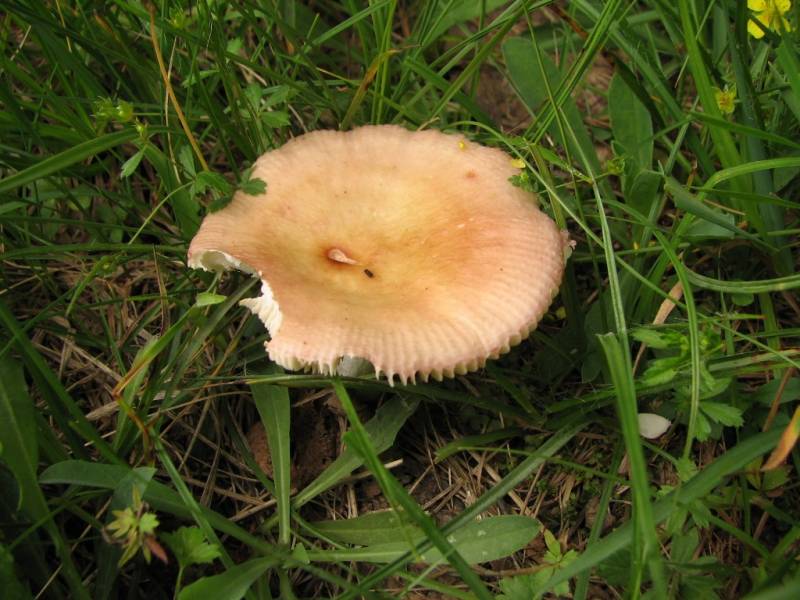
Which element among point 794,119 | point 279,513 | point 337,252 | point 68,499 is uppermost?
point 794,119

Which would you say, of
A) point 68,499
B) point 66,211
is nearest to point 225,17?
point 66,211

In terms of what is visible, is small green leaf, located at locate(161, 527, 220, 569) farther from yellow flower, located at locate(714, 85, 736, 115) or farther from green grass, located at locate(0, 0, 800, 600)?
yellow flower, located at locate(714, 85, 736, 115)

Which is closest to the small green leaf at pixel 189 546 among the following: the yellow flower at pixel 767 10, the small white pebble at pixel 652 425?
the small white pebble at pixel 652 425

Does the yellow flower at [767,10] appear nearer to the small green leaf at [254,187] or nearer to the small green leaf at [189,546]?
the small green leaf at [254,187]

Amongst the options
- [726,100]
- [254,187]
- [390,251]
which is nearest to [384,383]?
[390,251]

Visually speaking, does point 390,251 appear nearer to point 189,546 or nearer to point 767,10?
point 189,546

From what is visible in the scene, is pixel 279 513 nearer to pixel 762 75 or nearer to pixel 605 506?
pixel 605 506

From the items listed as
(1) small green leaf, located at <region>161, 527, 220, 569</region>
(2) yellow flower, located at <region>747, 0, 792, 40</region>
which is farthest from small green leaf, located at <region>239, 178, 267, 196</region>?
(2) yellow flower, located at <region>747, 0, 792, 40</region>
